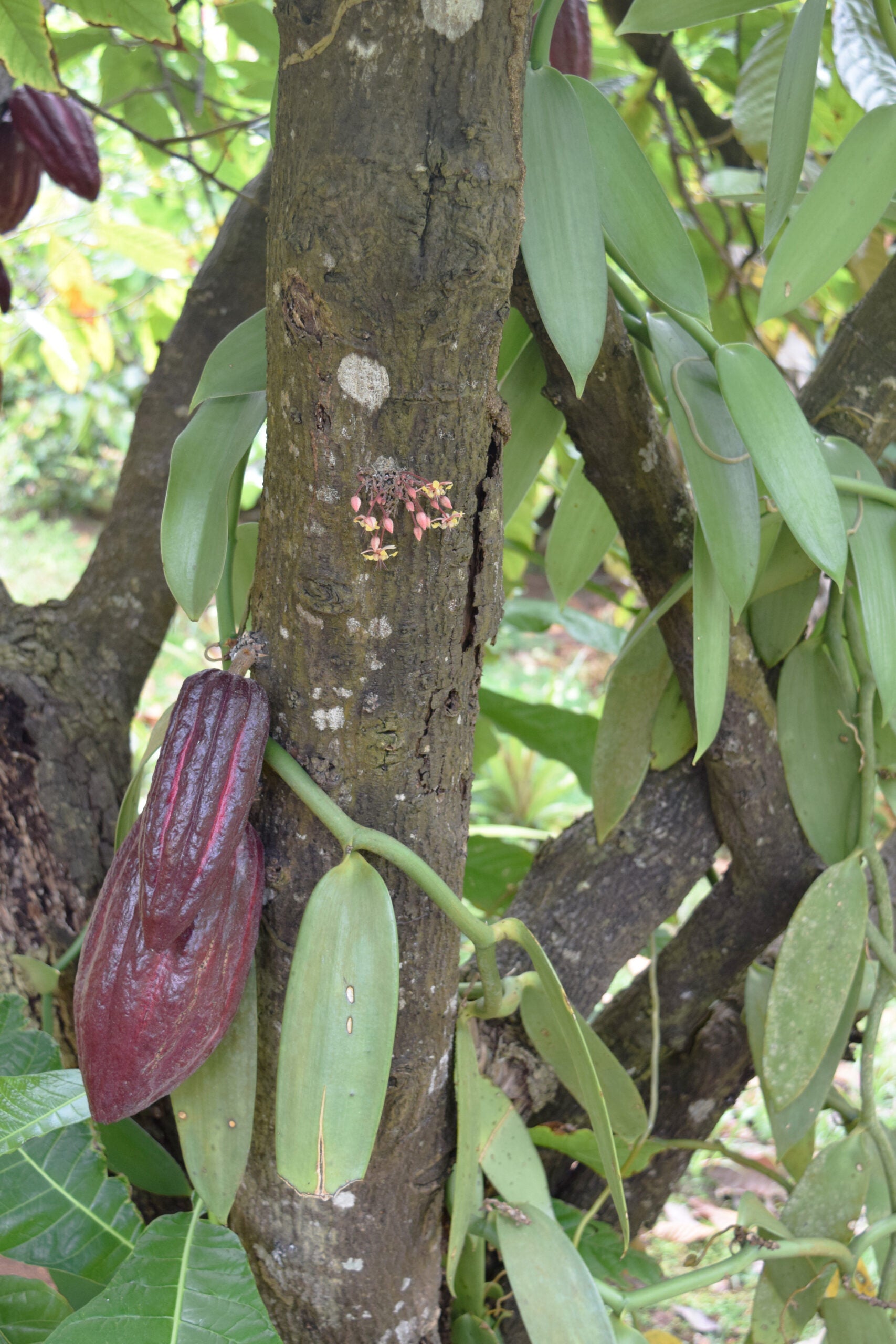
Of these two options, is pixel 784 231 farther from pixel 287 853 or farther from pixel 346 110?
pixel 287 853

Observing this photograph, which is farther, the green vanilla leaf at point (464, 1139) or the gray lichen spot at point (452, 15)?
the green vanilla leaf at point (464, 1139)

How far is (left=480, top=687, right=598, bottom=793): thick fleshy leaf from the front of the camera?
1.03 metres

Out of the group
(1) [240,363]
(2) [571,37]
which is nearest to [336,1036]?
(1) [240,363]

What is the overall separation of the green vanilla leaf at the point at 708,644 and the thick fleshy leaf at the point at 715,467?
0.06 feet

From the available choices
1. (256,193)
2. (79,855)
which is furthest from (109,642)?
(256,193)

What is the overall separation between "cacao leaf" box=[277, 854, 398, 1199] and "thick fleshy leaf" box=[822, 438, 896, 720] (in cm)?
33

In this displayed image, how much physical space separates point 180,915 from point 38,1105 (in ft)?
0.54

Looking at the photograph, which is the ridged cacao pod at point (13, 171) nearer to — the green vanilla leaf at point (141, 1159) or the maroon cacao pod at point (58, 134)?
the maroon cacao pod at point (58, 134)

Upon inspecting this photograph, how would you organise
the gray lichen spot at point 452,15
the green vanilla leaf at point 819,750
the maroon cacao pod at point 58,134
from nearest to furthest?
1. the gray lichen spot at point 452,15
2. the green vanilla leaf at point 819,750
3. the maroon cacao pod at point 58,134

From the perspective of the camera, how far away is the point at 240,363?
0.51 m

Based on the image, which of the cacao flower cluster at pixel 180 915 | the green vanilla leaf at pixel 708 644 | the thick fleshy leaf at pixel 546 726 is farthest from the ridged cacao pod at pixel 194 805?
the thick fleshy leaf at pixel 546 726

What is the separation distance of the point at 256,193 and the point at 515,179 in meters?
0.61

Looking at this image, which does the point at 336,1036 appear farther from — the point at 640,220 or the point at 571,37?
the point at 571,37

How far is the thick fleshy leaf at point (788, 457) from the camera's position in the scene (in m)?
0.49
